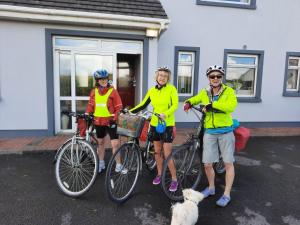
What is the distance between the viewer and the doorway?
7.83 meters

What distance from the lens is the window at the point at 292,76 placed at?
8359 millimetres

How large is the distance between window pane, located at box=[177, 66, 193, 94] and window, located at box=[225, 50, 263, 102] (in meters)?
Answer: 1.27

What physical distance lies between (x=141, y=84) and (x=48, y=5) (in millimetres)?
2912

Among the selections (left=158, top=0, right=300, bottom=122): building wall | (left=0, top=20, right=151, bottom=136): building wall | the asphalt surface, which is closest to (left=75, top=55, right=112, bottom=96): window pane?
(left=0, top=20, right=151, bottom=136): building wall

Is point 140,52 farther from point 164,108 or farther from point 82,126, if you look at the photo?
point 164,108

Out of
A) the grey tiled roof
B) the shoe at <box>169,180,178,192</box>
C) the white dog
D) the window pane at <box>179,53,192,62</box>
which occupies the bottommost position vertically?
the shoe at <box>169,180,178,192</box>

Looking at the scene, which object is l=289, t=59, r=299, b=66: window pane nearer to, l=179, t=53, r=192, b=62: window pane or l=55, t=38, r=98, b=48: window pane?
l=179, t=53, r=192, b=62: window pane

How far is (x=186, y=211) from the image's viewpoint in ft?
7.63

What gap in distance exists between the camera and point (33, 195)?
3381 millimetres

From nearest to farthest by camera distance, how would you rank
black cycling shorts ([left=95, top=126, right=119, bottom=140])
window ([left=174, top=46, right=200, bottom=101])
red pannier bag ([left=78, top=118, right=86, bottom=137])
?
red pannier bag ([left=78, top=118, right=86, bottom=137]) < black cycling shorts ([left=95, top=126, right=119, bottom=140]) < window ([left=174, top=46, right=200, bottom=101])

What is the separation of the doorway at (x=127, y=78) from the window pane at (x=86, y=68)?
1.23m

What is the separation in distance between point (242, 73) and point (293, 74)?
1.95m

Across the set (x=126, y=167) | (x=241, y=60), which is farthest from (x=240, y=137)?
(x=241, y=60)

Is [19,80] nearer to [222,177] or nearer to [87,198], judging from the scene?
[87,198]
